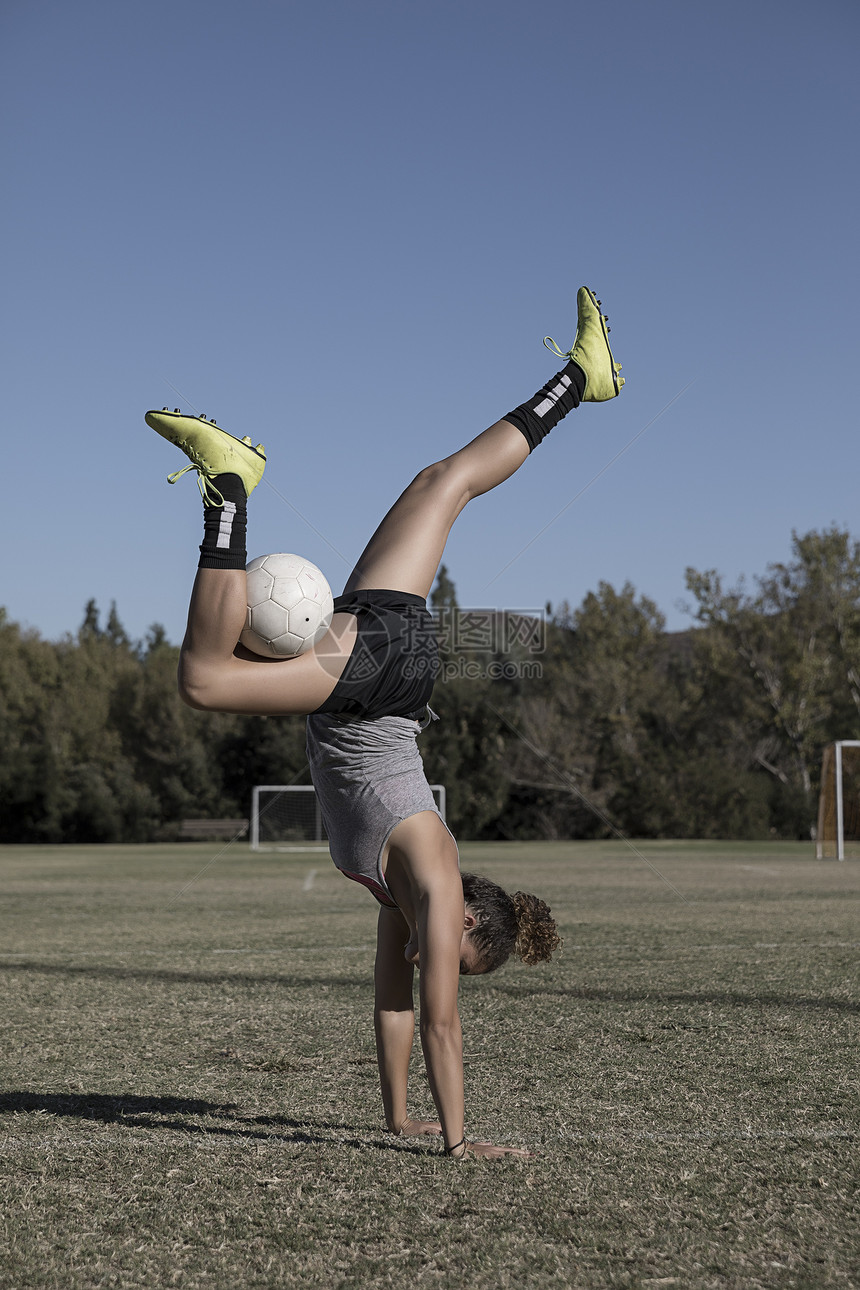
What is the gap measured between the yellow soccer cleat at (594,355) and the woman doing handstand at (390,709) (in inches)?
24.2

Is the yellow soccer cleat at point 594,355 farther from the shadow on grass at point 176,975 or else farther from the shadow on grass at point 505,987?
the shadow on grass at point 176,975

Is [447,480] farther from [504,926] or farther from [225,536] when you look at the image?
[504,926]

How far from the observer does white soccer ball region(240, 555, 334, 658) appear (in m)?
3.24

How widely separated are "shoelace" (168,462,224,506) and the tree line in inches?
1499

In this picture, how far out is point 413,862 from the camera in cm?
340

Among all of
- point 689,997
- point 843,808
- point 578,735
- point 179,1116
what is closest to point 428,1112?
point 179,1116

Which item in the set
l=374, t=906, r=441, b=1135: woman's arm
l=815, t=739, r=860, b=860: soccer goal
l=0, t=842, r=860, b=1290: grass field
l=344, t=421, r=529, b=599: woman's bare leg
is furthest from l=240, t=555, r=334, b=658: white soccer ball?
l=815, t=739, r=860, b=860: soccer goal

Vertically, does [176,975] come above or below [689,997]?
below

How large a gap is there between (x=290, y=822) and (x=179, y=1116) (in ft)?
105

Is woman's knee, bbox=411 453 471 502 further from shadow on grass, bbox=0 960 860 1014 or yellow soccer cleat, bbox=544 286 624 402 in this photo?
shadow on grass, bbox=0 960 860 1014

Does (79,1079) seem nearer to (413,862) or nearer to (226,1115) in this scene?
(226,1115)

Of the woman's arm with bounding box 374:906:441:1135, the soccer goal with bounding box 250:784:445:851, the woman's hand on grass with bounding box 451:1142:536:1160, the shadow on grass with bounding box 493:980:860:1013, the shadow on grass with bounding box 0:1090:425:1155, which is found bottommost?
the soccer goal with bounding box 250:784:445:851

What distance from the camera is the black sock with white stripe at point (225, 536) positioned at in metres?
3.16

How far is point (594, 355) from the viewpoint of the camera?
4398 millimetres
